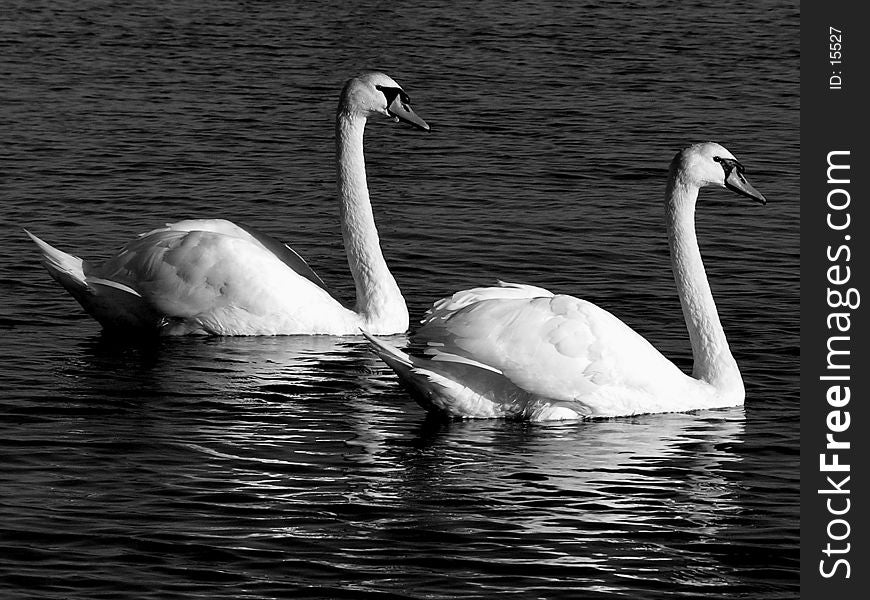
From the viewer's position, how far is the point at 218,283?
40.8ft

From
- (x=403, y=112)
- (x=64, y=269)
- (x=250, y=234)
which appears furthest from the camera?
(x=403, y=112)

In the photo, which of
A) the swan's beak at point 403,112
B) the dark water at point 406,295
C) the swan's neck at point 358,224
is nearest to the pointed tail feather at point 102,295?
the dark water at point 406,295

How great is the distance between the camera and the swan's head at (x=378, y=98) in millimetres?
13141

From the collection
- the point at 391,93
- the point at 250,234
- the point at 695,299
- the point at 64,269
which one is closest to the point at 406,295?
the point at 250,234

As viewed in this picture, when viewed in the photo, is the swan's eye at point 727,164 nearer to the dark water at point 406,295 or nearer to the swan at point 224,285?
the dark water at point 406,295

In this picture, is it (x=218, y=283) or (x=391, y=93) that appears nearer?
(x=218, y=283)

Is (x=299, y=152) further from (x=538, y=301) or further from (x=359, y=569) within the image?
(x=359, y=569)

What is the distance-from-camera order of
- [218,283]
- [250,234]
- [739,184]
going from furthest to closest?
[250,234], [218,283], [739,184]

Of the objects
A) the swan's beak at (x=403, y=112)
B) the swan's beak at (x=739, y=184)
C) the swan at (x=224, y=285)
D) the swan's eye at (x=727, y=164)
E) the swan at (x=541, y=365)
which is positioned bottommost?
the swan at (x=541, y=365)

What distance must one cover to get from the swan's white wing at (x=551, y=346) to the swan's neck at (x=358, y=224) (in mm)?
2446

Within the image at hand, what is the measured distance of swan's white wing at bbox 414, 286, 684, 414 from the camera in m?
10.2

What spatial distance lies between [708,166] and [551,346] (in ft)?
5.82

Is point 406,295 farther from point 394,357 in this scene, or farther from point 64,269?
point 394,357

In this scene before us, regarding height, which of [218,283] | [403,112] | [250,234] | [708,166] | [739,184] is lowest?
[218,283]
